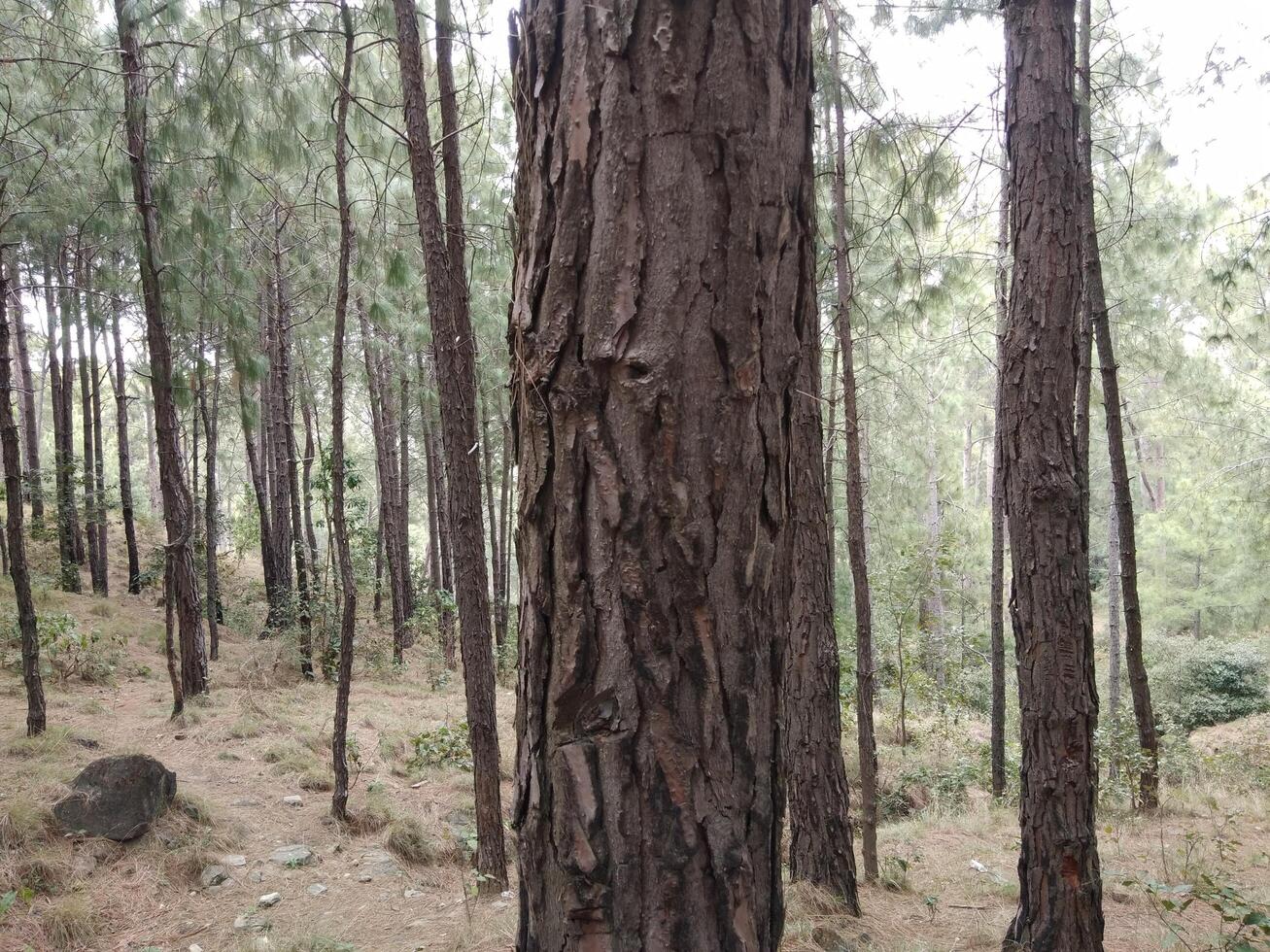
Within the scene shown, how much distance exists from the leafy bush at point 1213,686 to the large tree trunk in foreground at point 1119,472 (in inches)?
363

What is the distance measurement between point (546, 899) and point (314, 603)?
10.7m

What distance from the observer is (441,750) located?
734 cm

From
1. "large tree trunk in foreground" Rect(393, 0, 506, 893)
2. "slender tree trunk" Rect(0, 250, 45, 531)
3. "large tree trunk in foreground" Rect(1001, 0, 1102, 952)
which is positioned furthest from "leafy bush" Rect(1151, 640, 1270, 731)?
"slender tree trunk" Rect(0, 250, 45, 531)

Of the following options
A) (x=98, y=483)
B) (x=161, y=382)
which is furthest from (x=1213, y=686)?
(x=98, y=483)

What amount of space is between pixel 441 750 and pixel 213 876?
2.82m

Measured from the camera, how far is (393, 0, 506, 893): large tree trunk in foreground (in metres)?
4.31

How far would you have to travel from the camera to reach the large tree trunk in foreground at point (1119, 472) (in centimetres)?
573

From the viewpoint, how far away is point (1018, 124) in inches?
142

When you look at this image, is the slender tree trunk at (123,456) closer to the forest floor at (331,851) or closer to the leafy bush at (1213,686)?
the forest floor at (331,851)

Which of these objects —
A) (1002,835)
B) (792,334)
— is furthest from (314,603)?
(792,334)

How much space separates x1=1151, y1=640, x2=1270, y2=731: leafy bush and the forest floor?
748 centimetres

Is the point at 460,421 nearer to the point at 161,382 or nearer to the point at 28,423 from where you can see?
the point at 161,382

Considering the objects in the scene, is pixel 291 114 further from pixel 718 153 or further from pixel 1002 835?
pixel 1002 835

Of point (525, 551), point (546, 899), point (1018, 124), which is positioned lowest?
point (546, 899)
